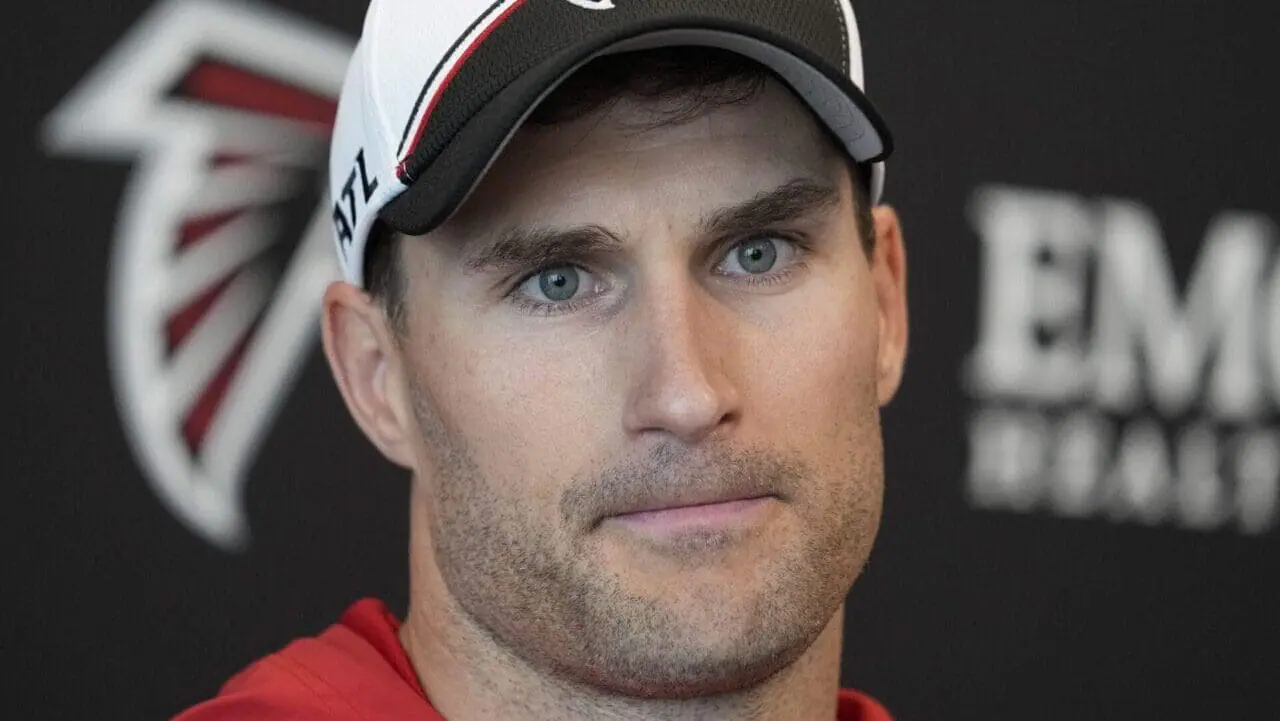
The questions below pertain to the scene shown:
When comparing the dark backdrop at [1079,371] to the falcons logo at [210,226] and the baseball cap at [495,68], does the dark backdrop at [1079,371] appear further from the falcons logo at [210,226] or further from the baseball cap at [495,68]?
the baseball cap at [495,68]

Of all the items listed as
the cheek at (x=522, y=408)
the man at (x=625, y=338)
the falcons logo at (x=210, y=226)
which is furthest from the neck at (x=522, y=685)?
the falcons logo at (x=210, y=226)

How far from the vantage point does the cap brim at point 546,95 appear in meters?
1.06

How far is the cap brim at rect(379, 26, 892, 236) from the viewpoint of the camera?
1057mm

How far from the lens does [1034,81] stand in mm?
1950

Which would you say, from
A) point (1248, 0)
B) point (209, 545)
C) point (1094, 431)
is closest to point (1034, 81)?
point (1248, 0)

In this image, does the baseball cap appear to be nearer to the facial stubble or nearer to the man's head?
the man's head

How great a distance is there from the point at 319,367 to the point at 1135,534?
0.86 m

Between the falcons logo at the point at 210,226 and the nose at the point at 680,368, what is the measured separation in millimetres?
742

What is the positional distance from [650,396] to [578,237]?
11cm

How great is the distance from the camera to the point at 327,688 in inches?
47.8

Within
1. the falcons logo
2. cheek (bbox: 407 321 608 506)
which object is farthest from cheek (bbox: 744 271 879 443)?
the falcons logo

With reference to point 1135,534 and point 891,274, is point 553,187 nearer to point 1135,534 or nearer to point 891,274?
point 891,274

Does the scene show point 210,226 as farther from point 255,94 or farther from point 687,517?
point 687,517

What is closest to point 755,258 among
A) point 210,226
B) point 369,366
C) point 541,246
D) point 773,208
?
point 773,208
